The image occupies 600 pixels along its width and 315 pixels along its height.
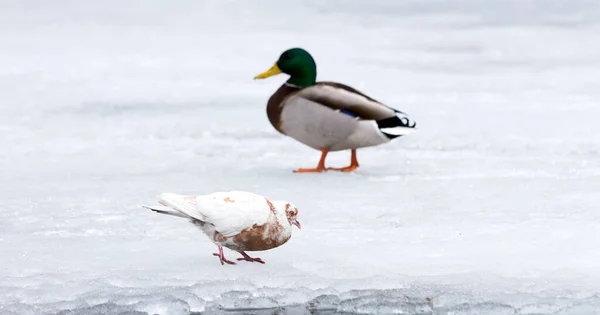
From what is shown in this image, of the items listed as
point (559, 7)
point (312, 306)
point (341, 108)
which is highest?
point (559, 7)

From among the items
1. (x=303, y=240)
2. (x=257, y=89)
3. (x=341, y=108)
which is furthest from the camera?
(x=257, y=89)

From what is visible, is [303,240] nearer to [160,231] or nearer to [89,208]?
[160,231]

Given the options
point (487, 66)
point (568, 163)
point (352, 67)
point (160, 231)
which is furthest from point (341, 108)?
point (487, 66)

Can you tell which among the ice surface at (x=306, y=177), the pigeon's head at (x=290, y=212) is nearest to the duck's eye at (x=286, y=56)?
the ice surface at (x=306, y=177)

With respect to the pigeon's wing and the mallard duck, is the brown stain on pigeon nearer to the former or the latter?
the pigeon's wing

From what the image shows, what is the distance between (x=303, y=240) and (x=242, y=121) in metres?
5.79

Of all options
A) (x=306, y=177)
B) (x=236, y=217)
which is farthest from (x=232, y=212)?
(x=306, y=177)

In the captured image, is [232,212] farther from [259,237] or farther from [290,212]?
[290,212]

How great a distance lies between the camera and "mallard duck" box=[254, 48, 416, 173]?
8.33 metres

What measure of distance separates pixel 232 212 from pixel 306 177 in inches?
127

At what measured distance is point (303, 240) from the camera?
233 inches

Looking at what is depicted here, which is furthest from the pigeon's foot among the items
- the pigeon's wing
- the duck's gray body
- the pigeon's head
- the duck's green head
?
the pigeon's wing

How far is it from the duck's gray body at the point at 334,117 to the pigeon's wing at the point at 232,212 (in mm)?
3233

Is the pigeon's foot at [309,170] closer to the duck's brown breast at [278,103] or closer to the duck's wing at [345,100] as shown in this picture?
the duck's brown breast at [278,103]
